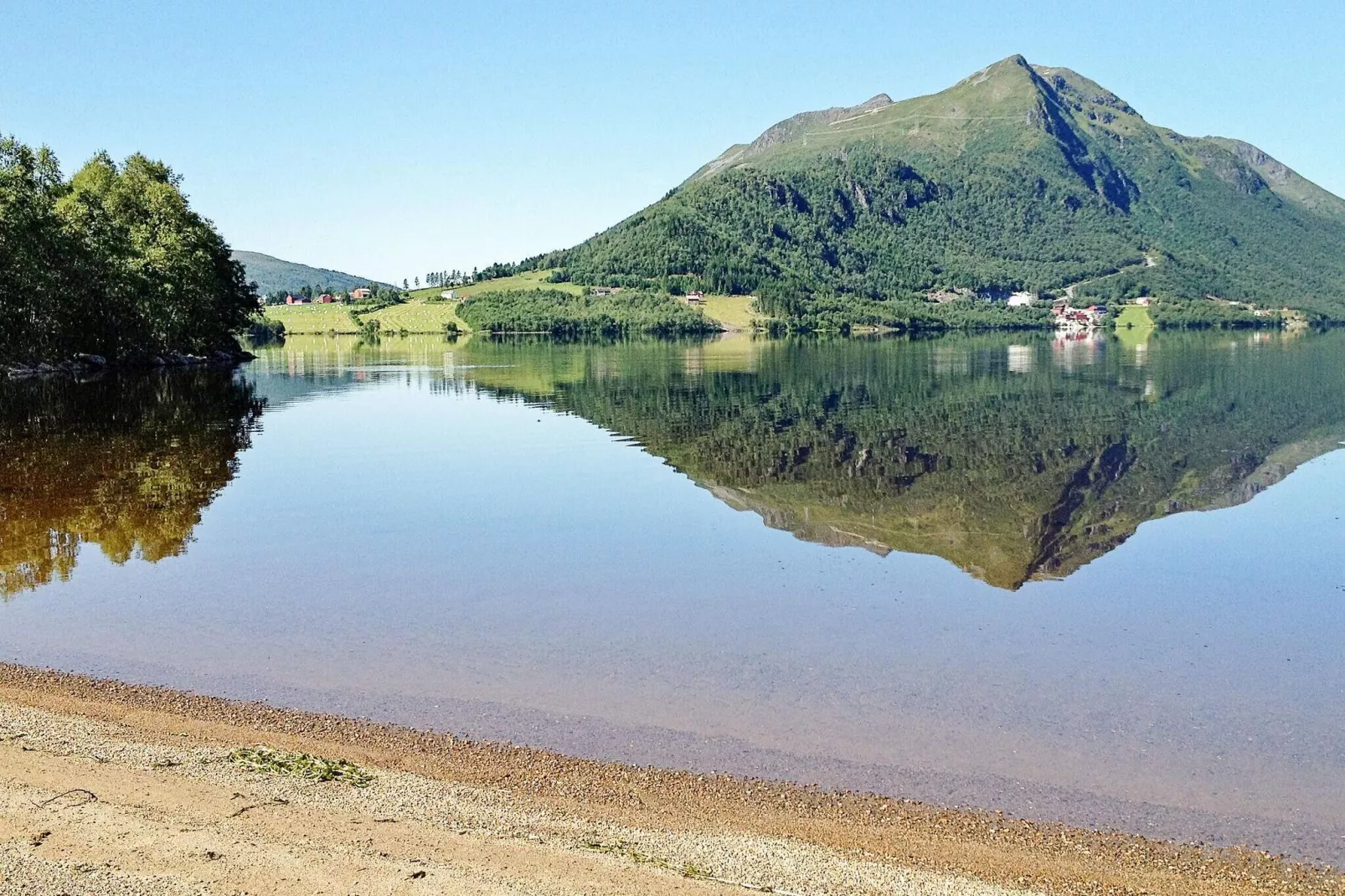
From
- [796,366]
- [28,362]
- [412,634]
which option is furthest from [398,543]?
[796,366]

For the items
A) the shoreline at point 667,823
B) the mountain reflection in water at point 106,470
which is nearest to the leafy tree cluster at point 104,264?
the mountain reflection in water at point 106,470

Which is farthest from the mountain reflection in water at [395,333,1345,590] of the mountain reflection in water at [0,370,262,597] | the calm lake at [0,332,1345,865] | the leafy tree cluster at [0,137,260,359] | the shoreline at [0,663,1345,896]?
the leafy tree cluster at [0,137,260,359]

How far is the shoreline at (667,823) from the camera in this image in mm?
10422

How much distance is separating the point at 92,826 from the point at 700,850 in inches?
240

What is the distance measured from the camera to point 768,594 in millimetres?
22688

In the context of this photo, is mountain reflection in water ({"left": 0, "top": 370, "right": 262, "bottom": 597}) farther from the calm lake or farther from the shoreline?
the shoreline

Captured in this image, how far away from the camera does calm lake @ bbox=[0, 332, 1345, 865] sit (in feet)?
47.5

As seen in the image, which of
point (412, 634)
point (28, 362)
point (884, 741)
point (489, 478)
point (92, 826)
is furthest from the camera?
point (28, 362)

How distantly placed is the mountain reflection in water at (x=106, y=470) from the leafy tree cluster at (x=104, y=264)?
1262 centimetres

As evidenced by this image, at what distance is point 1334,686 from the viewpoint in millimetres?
17078

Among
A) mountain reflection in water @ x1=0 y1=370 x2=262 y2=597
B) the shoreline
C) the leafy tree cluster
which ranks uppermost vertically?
the leafy tree cluster

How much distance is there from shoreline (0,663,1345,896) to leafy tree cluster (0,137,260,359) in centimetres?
7696

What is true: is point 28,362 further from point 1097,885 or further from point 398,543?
point 1097,885

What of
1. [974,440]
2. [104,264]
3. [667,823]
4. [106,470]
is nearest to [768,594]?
[667,823]
